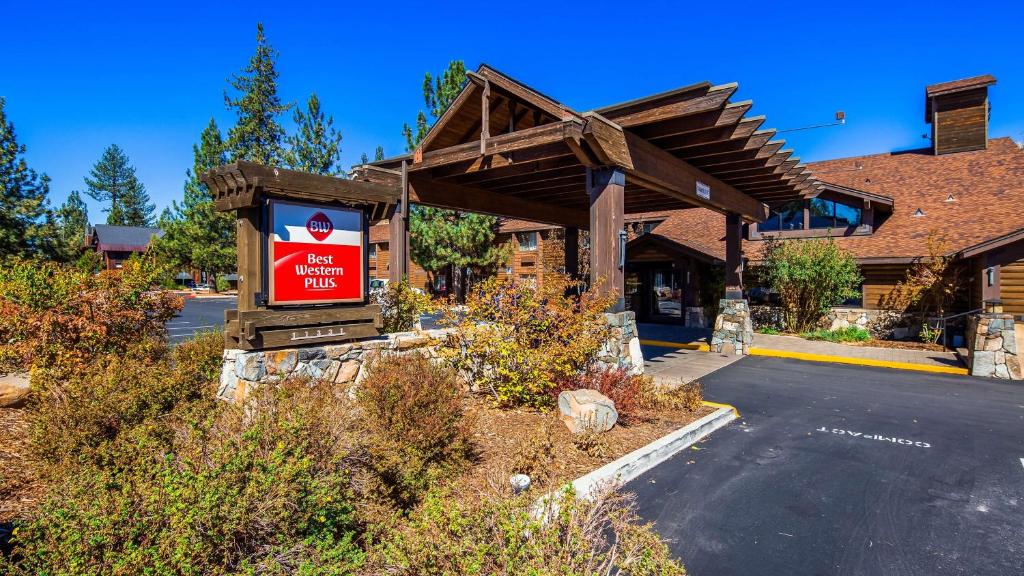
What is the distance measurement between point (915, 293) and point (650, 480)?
14554 millimetres

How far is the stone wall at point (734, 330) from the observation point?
529 inches

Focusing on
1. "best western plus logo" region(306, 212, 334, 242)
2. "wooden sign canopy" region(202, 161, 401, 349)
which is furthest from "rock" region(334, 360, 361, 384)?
"best western plus logo" region(306, 212, 334, 242)

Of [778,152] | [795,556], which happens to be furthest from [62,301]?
[778,152]

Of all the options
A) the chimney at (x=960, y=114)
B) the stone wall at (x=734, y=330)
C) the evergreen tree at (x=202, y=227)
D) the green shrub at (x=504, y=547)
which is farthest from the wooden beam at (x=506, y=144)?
the evergreen tree at (x=202, y=227)

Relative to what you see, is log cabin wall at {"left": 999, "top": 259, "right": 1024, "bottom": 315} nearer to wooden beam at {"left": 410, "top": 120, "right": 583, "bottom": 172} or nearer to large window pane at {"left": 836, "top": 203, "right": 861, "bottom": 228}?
large window pane at {"left": 836, "top": 203, "right": 861, "bottom": 228}

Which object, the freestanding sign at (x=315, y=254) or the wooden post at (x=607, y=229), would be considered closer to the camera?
the freestanding sign at (x=315, y=254)

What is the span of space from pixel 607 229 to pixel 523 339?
8.63ft

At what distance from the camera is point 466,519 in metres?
2.75

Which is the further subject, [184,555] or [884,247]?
[884,247]

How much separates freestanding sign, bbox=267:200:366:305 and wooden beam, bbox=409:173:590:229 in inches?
133

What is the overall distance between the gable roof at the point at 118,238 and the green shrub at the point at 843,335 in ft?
223

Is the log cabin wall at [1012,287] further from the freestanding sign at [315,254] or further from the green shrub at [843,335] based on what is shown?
the freestanding sign at [315,254]

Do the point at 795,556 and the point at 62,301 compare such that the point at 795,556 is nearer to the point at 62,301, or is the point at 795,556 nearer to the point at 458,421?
the point at 458,421

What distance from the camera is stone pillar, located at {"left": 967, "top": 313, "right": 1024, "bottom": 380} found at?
33.9 ft
